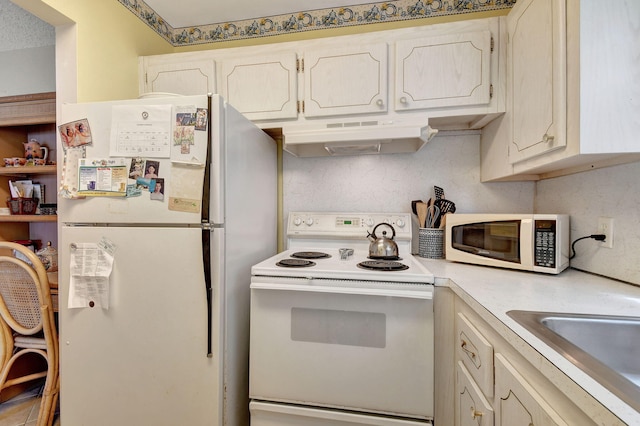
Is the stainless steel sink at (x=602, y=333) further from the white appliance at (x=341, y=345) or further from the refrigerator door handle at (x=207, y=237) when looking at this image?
the refrigerator door handle at (x=207, y=237)

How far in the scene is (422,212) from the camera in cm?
174

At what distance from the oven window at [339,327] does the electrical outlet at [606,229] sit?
96cm

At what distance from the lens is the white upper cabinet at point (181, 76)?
1.71 meters

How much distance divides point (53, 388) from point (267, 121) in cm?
185

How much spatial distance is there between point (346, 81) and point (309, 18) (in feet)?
2.30

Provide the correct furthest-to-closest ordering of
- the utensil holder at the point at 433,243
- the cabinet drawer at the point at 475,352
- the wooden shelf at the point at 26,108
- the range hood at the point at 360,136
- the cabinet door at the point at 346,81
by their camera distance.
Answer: the wooden shelf at the point at 26,108, the utensil holder at the point at 433,243, the cabinet door at the point at 346,81, the range hood at the point at 360,136, the cabinet drawer at the point at 475,352

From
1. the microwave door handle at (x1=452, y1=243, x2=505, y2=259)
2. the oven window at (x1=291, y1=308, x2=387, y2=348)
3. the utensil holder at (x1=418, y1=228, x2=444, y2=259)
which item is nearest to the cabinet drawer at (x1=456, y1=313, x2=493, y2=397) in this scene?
the oven window at (x1=291, y1=308, x2=387, y2=348)

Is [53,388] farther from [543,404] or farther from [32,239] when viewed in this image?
[543,404]

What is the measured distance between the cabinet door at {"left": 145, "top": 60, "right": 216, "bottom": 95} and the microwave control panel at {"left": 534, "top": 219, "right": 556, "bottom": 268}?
1878 millimetres

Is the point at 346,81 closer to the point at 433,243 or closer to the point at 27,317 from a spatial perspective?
the point at 433,243

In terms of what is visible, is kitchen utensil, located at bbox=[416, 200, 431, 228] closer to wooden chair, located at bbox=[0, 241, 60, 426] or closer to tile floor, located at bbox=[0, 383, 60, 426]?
wooden chair, located at bbox=[0, 241, 60, 426]

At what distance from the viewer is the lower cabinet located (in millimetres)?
500

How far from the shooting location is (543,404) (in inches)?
21.4

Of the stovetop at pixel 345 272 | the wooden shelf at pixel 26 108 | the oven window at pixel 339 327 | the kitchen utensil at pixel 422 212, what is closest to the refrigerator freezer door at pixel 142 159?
the stovetop at pixel 345 272
